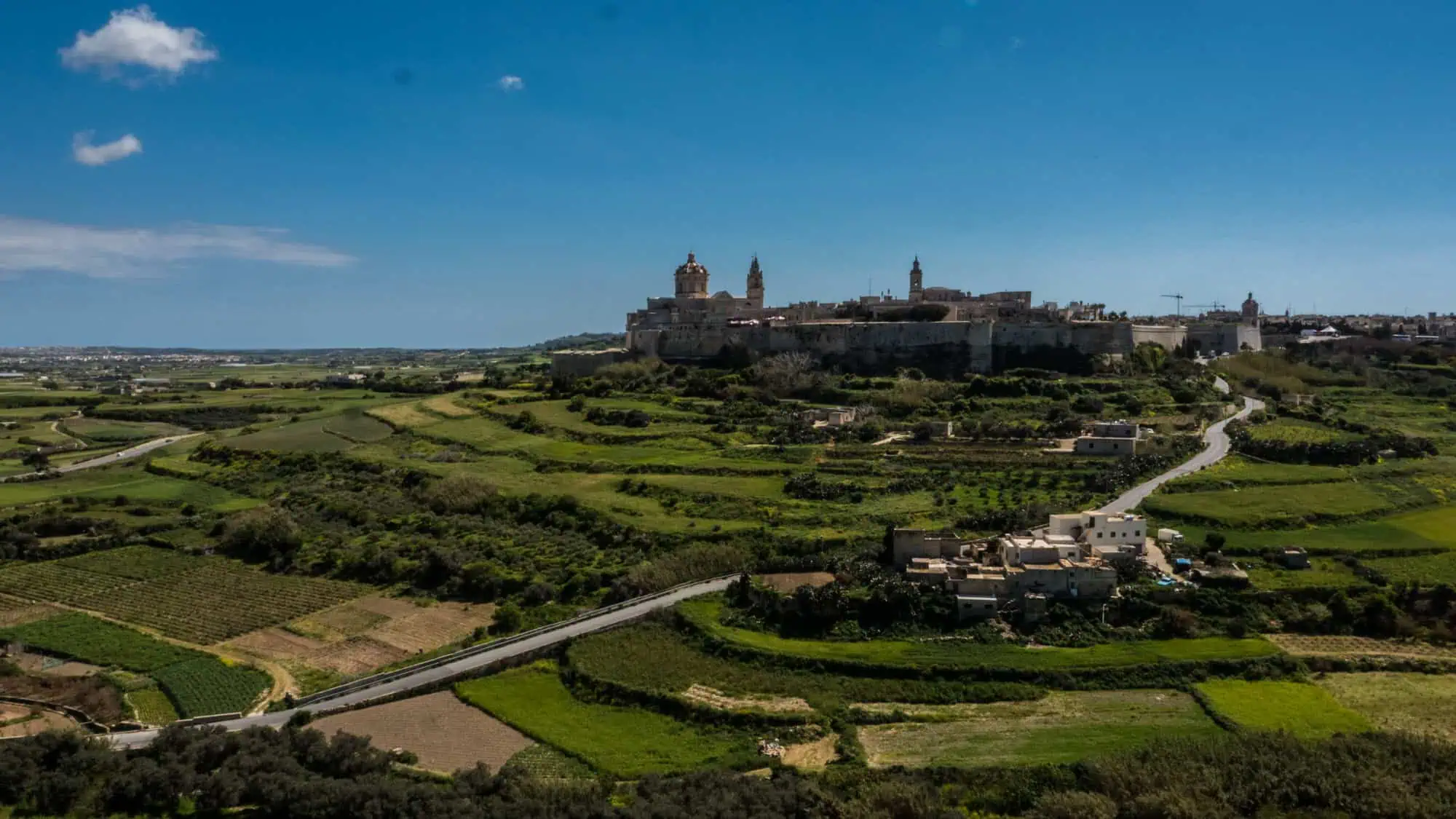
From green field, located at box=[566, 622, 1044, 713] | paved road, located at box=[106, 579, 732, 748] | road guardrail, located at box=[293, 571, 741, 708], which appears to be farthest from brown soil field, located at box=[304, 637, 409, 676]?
green field, located at box=[566, 622, 1044, 713]

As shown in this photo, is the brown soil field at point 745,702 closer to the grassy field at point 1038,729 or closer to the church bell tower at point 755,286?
the grassy field at point 1038,729

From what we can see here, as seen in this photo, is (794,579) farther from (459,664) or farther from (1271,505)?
(1271,505)

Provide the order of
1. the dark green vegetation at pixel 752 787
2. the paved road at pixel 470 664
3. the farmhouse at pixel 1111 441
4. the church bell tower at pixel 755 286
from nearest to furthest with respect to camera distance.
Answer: the dark green vegetation at pixel 752 787 < the paved road at pixel 470 664 < the farmhouse at pixel 1111 441 < the church bell tower at pixel 755 286

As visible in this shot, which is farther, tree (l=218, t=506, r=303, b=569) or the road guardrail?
tree (l=218, t=506, r=303, b=569)

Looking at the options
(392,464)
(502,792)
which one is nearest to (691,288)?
(392,464)

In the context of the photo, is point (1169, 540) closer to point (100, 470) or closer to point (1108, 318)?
point (1108, 318)

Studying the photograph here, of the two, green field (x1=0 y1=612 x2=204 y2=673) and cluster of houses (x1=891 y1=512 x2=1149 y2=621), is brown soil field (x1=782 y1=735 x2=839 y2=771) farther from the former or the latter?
green field (x1=0 y1=612 x2=204 y2=673)

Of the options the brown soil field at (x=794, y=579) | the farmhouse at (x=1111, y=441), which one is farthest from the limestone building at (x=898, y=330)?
the brown soil field at (x=794, y=579)

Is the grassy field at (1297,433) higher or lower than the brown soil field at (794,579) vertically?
higher
